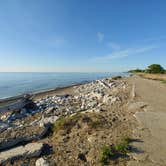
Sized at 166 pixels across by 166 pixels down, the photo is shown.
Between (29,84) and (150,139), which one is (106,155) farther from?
(29,84)

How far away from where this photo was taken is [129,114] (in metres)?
7.68

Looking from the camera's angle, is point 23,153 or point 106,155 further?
point 23,153

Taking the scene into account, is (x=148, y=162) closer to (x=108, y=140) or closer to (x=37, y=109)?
(x=108, y=140)

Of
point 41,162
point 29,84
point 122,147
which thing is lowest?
point 29,84

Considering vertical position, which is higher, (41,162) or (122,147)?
(122,147)

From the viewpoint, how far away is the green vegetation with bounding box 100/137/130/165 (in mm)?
4085

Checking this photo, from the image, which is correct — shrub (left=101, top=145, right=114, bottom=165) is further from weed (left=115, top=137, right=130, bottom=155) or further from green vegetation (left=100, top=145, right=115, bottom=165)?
weed (left=115, top=137, right=130, bottom=155)

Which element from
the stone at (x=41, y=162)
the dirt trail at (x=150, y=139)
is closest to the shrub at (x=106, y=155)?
the dirt trail at (x=150, y=139)

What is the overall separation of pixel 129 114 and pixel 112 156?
3.77 meters

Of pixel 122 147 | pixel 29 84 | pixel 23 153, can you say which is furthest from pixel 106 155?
pixel 29 84

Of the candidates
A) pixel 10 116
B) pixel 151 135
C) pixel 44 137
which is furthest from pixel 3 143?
pixel 10 116

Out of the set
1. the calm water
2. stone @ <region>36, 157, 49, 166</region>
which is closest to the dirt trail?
stone @ <region>36, 157, 49, 166</region>

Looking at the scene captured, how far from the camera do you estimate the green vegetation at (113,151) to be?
4.09 m

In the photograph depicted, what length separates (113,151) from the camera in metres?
4.42
